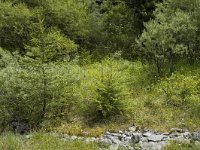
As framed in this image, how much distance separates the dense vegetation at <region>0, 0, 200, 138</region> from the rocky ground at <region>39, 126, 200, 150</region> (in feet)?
1.78

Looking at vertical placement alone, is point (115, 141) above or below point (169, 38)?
below

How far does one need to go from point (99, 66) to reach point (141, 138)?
552cm

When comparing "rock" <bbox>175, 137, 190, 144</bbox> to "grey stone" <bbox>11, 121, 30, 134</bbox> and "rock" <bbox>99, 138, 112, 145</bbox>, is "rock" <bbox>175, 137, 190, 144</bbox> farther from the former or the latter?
"grey stone" <bbox>11, 121, 30, 134</bbox>

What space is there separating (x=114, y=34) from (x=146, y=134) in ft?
39.4

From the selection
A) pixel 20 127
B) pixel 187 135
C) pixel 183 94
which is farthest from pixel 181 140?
pixel 20 127

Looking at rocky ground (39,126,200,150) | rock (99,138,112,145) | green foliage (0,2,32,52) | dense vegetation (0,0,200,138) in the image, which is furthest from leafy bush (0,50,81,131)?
green foliage (0,2,32,52)

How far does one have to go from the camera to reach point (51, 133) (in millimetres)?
12828

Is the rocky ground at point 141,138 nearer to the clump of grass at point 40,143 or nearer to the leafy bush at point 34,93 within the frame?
the clump of grass at point 40,143

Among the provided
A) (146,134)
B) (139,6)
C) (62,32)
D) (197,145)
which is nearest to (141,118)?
(146,134)

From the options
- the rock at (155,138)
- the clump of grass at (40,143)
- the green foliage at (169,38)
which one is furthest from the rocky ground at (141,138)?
the green foliage at (169,38)

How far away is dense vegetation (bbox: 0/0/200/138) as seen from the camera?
44.6 feet

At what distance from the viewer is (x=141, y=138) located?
12305mm

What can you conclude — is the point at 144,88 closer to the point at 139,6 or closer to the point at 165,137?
the point at 165,137

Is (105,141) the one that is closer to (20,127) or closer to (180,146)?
(180,146)
